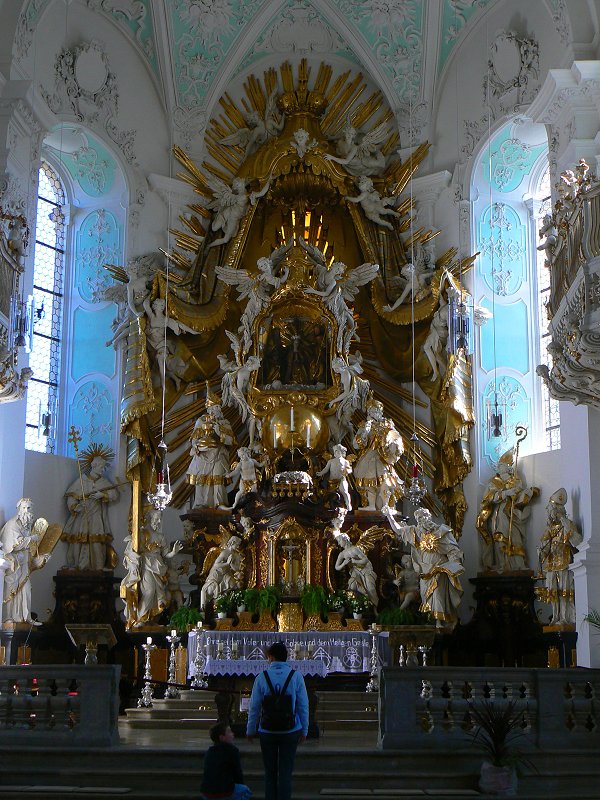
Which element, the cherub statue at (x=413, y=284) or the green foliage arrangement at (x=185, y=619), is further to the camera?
the cherub statue at (x=413, y=284)

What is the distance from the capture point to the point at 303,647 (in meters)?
18.4

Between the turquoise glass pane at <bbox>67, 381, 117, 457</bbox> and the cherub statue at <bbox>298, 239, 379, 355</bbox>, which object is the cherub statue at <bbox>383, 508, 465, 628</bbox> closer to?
the cherub statue at <bbox>298, 239, 379, 355</bbox>

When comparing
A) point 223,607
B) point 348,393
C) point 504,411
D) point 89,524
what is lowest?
point 223,607

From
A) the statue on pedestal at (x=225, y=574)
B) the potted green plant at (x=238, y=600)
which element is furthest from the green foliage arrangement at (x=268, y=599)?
the statue on pedestal at (x=225, y=574)

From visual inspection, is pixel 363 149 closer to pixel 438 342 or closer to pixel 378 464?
pixel 438 342

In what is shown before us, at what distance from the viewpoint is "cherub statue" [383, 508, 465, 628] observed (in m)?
18.9

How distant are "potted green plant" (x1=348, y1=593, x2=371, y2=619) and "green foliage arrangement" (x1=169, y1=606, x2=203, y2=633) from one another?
249 cm

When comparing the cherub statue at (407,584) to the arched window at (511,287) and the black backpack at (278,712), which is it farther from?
the black backpack at (278,712)

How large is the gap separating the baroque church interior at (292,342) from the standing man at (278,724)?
259 inches

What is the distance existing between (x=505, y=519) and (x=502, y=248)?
5.41 meters

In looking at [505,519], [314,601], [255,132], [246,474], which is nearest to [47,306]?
[246,474]

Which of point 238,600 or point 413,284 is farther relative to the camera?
point 413,284

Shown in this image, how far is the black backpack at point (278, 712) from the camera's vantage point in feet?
29.6

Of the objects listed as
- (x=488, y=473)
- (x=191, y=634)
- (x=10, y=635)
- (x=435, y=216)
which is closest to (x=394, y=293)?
(x=435, y=216)
